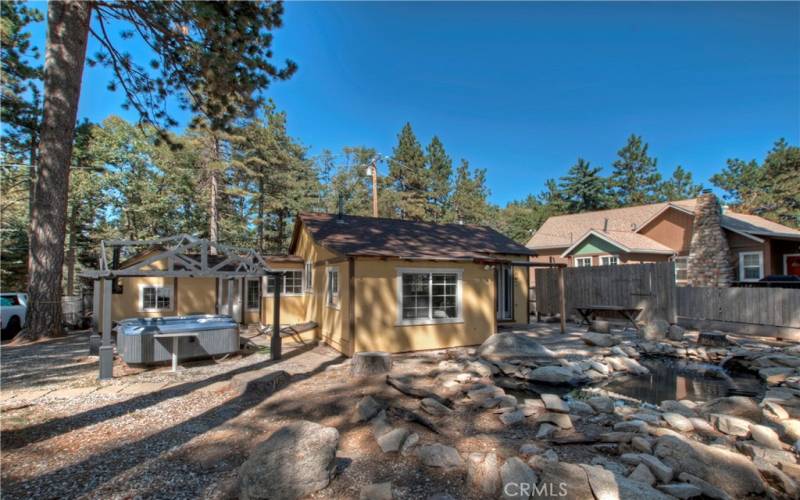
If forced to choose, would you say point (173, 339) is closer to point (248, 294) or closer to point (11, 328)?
point (248, 294)

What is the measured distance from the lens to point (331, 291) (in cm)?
1046

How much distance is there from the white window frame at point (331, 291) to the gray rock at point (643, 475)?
7058 mm

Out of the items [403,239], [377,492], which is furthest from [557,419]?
[403,239]

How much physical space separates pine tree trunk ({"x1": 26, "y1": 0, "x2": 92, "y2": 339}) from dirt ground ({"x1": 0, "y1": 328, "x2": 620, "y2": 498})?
184 inches

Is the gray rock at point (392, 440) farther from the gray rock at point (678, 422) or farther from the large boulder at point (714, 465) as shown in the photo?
the gray rock at point (678, 422)

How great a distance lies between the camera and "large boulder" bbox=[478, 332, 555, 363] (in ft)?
27.4

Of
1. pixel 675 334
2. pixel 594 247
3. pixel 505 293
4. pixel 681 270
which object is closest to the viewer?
pixel 675 334

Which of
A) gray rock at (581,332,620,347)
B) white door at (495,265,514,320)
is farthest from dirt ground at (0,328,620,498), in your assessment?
white door at (495,265,514,320)

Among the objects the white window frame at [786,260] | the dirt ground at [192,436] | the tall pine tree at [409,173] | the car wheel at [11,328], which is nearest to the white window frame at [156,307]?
the car wheel at [11,328]

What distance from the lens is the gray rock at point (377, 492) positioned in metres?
3.02

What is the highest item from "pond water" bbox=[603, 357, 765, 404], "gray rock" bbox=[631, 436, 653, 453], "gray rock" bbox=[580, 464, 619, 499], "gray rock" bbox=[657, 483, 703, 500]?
"gray rock" bbox=[580, 464, 619, 499]

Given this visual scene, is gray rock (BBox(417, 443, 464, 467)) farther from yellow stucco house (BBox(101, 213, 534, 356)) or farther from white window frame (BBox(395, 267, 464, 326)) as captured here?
white window frame (BBox(395, 267, 464, 326))

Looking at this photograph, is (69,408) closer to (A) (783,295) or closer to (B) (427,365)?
(B) (427,365)

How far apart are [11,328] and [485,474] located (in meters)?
15.9
